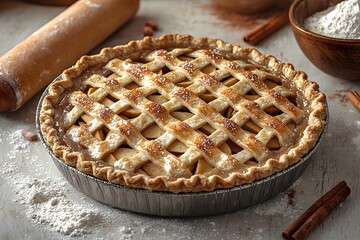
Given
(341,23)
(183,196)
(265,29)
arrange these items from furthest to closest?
(265,29), (341,23), (183,196)

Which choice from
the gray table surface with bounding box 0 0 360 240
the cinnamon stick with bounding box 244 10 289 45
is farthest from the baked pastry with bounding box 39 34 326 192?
the cinnamon stick with bounding box 244 10 289 45

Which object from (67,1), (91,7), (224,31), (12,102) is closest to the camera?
(12,102)

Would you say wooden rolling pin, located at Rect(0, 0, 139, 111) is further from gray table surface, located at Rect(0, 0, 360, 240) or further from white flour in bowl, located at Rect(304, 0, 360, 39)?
white flour in bowl, located at Rect(304, 0, 360, 39)

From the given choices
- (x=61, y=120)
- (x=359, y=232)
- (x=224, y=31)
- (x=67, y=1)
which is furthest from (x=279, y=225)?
(x=67, y=1)

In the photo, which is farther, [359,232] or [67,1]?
[67,1]

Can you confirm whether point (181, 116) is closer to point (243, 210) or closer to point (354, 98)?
point (243, 210)

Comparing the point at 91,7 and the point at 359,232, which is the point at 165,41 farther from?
the point at 359,232

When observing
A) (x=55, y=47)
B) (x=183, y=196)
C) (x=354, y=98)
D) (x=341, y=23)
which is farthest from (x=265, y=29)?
(x=183, y=196)
